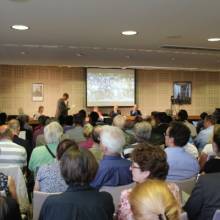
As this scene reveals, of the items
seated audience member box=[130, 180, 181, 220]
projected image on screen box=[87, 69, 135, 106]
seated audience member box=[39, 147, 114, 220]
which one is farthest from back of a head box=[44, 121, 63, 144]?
projected image on screen box=[87, 69, 135, 106]

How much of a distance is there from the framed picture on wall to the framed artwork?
5.34 metres

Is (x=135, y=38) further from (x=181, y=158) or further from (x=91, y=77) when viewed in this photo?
(x=91, y=77)

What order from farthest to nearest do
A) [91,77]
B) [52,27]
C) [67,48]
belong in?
[91,77], [67,48], [52,27]

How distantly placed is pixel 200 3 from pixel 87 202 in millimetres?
2506

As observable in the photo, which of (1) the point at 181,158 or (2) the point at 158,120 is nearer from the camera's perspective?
(1) the point at 181,158

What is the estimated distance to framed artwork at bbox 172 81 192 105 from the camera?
14.5 m

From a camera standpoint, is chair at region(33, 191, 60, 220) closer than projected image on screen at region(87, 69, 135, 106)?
Yes

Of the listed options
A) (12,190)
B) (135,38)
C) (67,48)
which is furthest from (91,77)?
(12,190)

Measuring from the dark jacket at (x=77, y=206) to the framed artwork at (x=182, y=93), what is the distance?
12.7 metres

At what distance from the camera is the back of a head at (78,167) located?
2.09 m

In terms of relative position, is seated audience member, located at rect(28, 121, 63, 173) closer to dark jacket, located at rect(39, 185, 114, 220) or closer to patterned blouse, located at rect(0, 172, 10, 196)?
patterned blouse, located at rect(0, 172, 10, 196)

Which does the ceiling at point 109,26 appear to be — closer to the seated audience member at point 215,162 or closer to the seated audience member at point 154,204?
the seated audience member at point 215,162

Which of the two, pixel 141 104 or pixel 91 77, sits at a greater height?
pixel 91 77

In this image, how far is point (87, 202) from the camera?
6.50 ft
